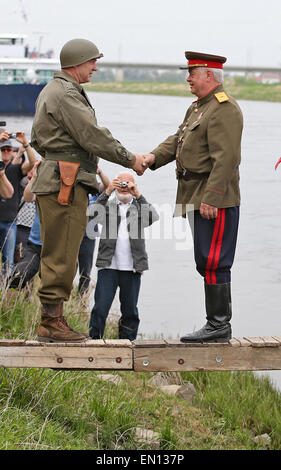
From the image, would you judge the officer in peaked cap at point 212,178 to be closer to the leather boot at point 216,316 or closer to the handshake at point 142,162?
the leather boot at point 216,316

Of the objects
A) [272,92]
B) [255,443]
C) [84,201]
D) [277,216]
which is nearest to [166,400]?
[255,443]

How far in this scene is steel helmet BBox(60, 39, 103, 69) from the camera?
5.52 metres

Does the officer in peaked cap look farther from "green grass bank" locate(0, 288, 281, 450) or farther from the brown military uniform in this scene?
"green grass bank" locate(0, 288, 281, 450)

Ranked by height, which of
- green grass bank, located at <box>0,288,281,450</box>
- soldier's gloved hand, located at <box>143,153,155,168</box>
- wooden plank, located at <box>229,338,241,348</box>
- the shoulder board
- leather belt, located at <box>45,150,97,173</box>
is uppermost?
the shoulder board

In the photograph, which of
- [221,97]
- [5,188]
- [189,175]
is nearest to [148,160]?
[189,175]

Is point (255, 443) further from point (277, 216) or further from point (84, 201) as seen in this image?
point (277, 216)

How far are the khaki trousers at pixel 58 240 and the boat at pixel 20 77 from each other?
49.5 meters

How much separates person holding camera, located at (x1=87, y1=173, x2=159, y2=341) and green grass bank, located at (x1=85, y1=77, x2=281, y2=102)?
2110 inches

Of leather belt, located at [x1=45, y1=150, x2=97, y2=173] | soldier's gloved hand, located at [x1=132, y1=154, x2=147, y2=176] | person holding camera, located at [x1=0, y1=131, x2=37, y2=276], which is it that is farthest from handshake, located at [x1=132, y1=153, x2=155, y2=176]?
person holding camera, located at [x1=0, y1=131, x2=37, y2=276]

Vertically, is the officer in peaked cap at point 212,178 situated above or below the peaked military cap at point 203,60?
below

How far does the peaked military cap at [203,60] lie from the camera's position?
18.4ft

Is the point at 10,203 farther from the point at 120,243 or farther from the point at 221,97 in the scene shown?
the point at 221,97

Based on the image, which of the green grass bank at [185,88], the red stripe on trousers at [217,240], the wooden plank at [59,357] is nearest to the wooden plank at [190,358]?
the wooden plank at [59,357]

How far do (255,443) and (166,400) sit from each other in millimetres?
812
